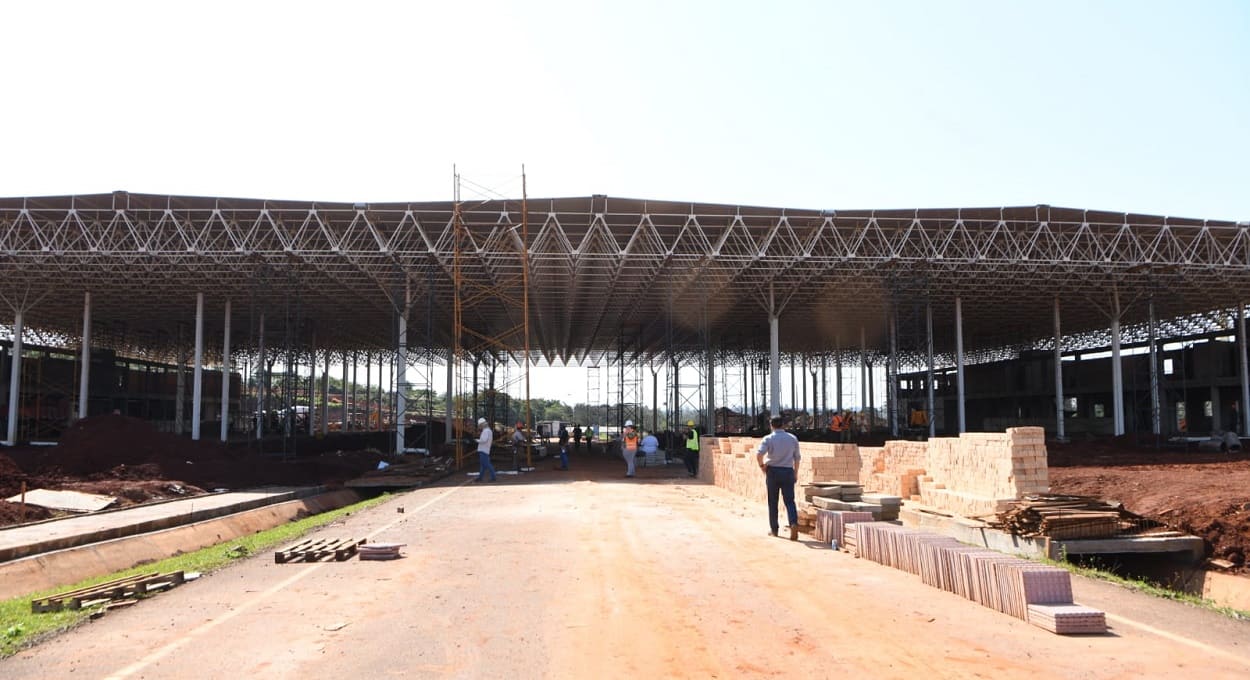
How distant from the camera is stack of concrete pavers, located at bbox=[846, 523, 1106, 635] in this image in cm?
684

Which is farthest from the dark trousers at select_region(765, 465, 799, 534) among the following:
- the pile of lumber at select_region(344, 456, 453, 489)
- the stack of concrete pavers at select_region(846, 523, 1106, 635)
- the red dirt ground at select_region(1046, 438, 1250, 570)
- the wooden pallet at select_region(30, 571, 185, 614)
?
the pile of lumber at select_region(344, 456, 453, 489)

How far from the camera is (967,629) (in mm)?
6879

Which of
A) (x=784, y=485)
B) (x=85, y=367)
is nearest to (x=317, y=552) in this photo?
(x=784, y=485)

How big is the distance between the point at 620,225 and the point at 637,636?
24793 millimetres

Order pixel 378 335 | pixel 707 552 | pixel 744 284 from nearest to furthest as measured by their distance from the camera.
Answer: pixel 707 552 → pixel 744 284 → pixel 378 335

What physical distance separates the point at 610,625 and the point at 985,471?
28.6ft

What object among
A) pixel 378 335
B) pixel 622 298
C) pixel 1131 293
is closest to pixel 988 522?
pixel 622 298

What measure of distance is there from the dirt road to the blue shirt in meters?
1.24

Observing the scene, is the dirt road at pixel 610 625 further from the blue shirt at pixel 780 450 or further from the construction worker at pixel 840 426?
the construction worker at pixel 840 426

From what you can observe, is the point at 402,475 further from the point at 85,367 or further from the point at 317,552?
the point at 85,367

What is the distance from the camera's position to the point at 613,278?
34.1 m

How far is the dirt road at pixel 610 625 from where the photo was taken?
594 cm

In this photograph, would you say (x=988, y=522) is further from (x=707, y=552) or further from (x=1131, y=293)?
(x=1131, y=293)

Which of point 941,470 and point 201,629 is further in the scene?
point 941,470
